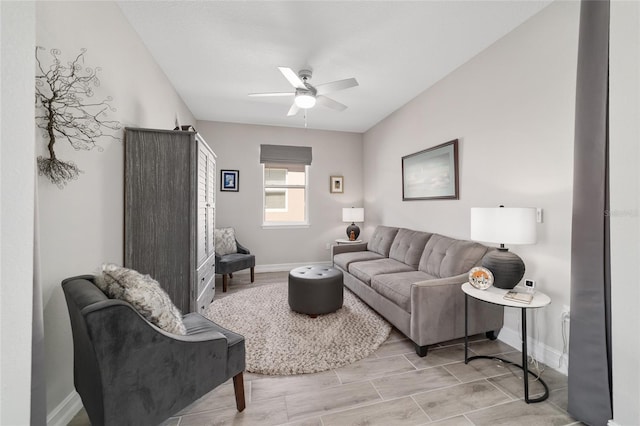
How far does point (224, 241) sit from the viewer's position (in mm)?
4324

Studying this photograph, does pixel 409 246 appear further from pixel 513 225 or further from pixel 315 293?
pixel 513 225

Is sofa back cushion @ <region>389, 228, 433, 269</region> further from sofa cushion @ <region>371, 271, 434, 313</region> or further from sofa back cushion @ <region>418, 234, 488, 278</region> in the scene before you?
sofa cushion @ <region>371, 271, 434, 313</region>

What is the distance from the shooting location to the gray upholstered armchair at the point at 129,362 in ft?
3.69

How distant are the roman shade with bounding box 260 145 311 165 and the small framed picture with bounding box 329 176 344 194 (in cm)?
59

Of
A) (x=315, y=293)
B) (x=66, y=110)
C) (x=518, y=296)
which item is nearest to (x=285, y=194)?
(x=315, y=293)

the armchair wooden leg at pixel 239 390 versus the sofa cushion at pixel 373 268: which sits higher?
the sofa cushion at pixel 373 268

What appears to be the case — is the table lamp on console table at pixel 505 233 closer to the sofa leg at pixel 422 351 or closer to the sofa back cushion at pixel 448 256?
the sofa back cushion at pixel 448 256

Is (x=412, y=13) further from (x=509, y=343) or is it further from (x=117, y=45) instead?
(x=509, y=343)

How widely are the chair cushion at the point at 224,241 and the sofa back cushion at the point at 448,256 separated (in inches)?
114

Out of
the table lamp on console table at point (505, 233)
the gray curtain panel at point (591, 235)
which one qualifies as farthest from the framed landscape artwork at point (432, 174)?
the gray curtain panel at point (591, 235)

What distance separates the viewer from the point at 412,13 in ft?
7.05

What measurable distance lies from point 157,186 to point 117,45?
1.10m

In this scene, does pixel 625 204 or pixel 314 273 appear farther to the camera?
pixel 314 273

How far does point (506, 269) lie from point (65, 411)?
2942mm
